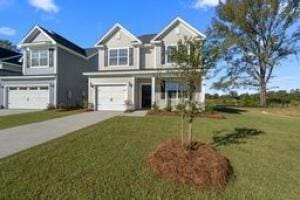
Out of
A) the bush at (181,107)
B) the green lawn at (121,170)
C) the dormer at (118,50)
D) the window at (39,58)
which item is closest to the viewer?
the green lawn at (121,170)

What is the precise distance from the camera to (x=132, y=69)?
23.2 metres

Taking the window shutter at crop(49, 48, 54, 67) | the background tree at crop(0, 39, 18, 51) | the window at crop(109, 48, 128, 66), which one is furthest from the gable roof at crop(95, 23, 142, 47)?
the background tree at crop(0, 39, 18, 51)

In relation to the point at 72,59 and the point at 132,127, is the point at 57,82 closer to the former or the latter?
the point at 72,59

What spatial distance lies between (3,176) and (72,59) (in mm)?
22754

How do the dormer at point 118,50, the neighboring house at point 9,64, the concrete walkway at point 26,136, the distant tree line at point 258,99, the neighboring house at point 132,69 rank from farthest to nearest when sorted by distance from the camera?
the distant tree line at point 258,99 < the neighboring house at point 9,64 < the dormer at point 118,50 < the neighboring house at point 132,69 < the concrete walkway at point 26,136

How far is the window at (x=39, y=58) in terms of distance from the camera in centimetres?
2580

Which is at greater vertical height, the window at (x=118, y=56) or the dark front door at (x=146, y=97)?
the window at (x=118, y=56)

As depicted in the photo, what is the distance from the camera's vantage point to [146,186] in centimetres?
630

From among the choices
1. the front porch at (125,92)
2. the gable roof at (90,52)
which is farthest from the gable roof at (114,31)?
the gable roof at (90,52)

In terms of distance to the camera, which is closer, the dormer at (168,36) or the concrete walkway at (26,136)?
the concrete walkway at (26,136)

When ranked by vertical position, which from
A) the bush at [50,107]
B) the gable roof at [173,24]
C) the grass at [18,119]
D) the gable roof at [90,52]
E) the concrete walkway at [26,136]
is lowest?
the concrete walkway at [26,136]

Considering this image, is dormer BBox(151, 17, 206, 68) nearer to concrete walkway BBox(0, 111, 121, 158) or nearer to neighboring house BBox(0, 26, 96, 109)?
neighboring house BBox(0, 26, 96, 109)

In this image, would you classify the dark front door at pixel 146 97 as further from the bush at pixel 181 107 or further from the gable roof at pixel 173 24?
the bush at pixel 181 107

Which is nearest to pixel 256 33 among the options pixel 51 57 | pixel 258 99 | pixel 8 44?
pixel 258 99
